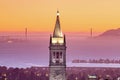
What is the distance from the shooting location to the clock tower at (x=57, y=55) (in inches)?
3339

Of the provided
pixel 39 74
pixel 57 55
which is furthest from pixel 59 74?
pixel 39 74

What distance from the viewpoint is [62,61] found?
8506 centimetres

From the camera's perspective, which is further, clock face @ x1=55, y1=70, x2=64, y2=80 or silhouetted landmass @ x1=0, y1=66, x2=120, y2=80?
silhouetted landmass @ x1=0, y1=66, x2=120, y2=80

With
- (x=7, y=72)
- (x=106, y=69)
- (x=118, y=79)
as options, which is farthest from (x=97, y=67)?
(x=118, y=79)

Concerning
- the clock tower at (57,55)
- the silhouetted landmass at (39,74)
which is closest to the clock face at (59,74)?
the clock tower at (57,55)

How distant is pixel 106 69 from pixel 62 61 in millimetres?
67447

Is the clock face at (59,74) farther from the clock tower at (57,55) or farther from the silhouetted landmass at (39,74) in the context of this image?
the silhouetted landmass at (39,74)

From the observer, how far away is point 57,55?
279 feet

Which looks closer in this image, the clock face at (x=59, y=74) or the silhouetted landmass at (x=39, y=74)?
the clock face at (x=59, y=74)

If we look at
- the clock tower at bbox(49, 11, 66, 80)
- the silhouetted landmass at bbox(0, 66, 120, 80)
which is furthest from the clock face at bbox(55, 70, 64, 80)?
the silhouetted landmass at bbox(0, 66, 120, 80)

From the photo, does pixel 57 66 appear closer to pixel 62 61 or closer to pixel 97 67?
pixel 62 61

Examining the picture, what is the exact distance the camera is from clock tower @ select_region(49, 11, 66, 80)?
8481 centimetres

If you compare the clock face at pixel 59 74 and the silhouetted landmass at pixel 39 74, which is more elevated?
the silhouetted landmass at pixel 39 74

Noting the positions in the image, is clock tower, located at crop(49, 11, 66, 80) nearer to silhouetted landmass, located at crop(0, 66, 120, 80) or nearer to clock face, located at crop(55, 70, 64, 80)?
clock face, located at crop(55, 70, 64, 80)
